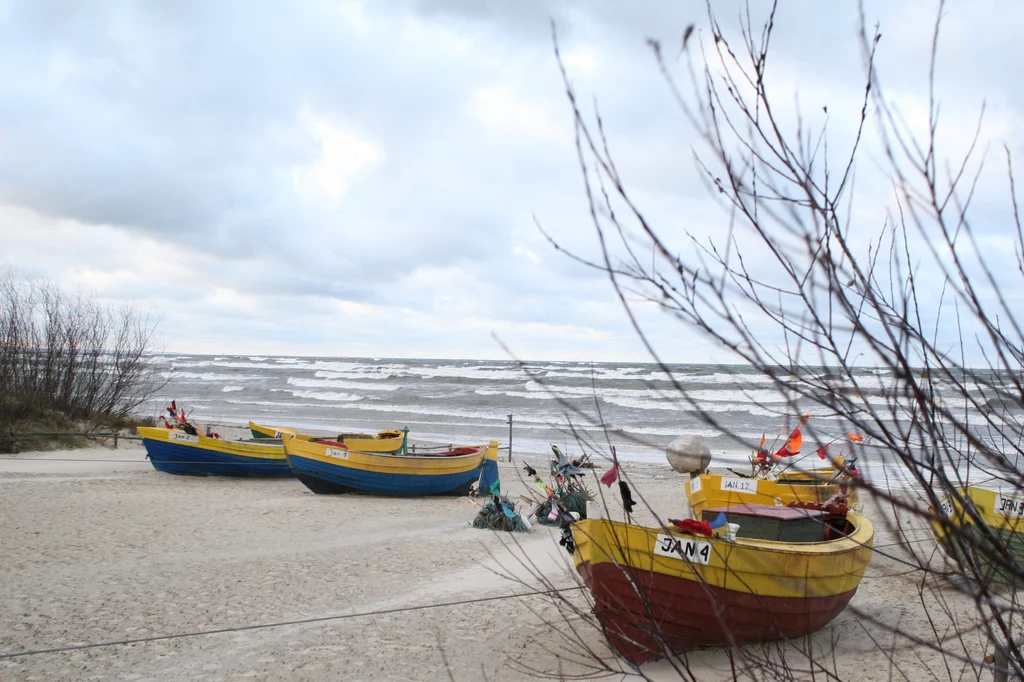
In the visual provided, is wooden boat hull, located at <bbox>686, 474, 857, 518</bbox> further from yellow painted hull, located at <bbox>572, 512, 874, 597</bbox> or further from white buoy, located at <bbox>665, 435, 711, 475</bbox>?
yellow painted hull, located at <bbox>572, 512, 874, 597</bbox>

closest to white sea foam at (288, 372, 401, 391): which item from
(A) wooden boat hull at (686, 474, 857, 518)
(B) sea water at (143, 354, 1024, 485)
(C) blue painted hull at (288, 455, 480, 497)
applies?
(B) sea water at (143, 354, 1024, 485)

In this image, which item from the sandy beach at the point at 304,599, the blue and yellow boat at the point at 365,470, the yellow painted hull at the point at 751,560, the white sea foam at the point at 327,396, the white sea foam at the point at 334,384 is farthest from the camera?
the white sea foam at the point at 334,384

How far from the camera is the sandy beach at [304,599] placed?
5.94 meters

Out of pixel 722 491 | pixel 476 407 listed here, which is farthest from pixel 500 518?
pixel 476 407

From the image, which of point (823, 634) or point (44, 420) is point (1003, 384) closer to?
point (823, 634)

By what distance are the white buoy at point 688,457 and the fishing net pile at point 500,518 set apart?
2313mm

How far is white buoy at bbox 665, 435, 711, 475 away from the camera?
1.71m

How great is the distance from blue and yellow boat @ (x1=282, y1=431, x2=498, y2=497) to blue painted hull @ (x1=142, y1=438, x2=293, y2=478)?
2430 mm

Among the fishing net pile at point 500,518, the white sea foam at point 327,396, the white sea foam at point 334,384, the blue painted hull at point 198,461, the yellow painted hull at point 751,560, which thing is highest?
the white sea foam at point 334,384

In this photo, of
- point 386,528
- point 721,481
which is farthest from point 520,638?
point 386,528

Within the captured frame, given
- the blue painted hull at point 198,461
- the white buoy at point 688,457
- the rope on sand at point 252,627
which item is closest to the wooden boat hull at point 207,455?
the blue painted hull at point 198,461

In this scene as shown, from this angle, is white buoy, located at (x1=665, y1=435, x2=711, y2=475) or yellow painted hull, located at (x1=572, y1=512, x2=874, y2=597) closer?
white buoy, located at (x1=665, y1=435, x2=711, y2=475)

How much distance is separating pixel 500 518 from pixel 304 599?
153 inches

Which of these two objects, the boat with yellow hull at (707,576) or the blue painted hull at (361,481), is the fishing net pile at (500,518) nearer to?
the blue painted hull at (361,481)
